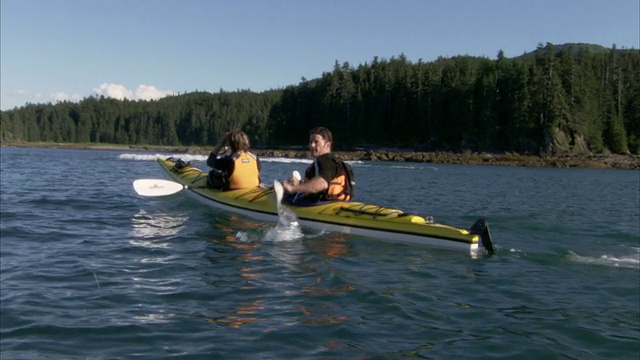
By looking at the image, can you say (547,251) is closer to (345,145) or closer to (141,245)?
(141,245)

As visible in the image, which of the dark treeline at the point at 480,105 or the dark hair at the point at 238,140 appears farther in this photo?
the dark treeline at the point at 480,105

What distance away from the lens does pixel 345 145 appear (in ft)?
303

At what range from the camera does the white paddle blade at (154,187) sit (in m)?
14.8

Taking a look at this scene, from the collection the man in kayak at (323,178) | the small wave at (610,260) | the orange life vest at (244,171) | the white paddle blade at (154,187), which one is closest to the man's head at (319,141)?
the man in kayak at (323,178)

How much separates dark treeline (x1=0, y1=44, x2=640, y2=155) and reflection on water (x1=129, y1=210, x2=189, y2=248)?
224 feet

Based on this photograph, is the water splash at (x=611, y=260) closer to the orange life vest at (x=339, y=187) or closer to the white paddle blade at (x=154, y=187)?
the orange life vest at (x=339, y=187)

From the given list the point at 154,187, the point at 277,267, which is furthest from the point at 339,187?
the point at 154,187

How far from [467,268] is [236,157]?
6553mm

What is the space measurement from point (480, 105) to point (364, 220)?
262ft

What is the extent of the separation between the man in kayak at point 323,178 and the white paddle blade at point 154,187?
16.7ft

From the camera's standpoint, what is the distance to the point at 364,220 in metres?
10.1

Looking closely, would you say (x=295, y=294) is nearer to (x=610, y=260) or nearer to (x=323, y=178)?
(x=323, y=178)

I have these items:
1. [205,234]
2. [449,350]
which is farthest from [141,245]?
[449,350]

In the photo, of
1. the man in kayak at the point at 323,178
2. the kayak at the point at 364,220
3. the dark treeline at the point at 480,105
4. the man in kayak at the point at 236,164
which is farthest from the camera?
the dark treeline at the point at 480,105
